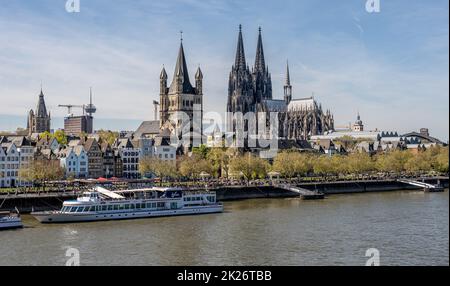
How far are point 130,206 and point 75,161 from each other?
33149 mm

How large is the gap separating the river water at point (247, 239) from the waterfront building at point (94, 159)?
34281 mm

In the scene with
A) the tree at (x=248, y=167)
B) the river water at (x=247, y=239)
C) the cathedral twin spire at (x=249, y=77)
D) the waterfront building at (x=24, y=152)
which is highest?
the cathedral twin spire at (x=249, y=77)

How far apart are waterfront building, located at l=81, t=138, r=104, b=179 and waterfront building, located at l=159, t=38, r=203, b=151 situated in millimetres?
34549

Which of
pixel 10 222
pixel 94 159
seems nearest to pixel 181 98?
pixel 94 159

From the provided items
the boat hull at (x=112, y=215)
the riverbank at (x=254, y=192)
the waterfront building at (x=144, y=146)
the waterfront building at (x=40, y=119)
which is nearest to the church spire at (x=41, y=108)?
the waterfront building at (x=40, y=119)

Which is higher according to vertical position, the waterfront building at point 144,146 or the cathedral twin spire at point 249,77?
the cathedral twin spire at point 249,77

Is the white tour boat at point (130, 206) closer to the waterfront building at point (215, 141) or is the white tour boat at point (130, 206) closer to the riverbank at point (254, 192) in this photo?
the riverbank at point (254, 192)

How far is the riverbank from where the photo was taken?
160 feet

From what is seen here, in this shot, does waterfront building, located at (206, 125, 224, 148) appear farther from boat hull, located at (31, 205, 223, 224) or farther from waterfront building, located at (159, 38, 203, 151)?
boat hull, located at (31, 205, 223, 224)

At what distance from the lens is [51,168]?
2443 inches

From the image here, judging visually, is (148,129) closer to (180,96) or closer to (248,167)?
(180,96)

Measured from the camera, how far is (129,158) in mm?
85188

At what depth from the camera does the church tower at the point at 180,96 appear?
389 feet
